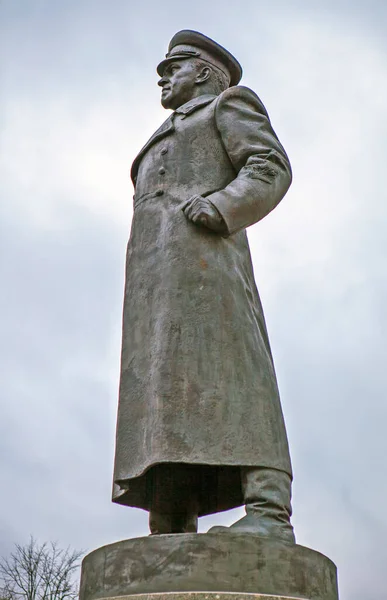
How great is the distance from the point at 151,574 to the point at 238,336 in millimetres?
1662

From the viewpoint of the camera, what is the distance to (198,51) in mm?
7074

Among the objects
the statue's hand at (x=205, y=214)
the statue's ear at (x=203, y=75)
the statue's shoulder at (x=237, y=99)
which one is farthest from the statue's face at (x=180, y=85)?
the statue's hand at (x=205, y=214)

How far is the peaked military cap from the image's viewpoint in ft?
23.2

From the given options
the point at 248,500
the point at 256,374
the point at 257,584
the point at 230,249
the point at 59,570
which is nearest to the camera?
the point at 257,584

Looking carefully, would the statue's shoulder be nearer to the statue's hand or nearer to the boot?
the statue's hand

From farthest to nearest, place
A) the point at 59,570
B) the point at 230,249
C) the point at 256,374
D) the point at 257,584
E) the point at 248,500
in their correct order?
the point at 59,570 < the point at 230,249 < the point at 256,374 < the point at 248,500 < the point at 257,584

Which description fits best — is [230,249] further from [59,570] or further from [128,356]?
[59,570]

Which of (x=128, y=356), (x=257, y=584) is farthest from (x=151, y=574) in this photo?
(x=128, y=356)

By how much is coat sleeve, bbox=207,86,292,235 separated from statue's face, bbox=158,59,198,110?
23.5 inches

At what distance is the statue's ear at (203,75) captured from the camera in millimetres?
6998

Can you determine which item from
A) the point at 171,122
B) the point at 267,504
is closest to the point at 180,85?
the point at 171,122

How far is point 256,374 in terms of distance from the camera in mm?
5562

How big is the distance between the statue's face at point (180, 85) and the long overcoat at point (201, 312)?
38cm

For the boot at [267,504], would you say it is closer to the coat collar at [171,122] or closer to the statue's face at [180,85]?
Result: the coat collar at [171,122]
